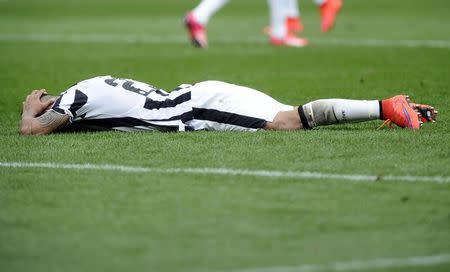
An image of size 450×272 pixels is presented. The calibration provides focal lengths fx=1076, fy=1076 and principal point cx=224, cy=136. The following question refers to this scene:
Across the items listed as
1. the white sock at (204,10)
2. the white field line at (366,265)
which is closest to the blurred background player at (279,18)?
the white sock at (204,10)

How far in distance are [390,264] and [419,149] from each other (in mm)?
2761

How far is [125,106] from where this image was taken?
8938mm

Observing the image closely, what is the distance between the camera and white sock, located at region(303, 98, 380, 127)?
8.58 m

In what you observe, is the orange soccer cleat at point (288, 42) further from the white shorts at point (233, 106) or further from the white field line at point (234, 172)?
the white field line at point (234, 172)

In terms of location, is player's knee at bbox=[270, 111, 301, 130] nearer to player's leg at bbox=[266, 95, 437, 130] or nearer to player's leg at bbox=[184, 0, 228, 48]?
player's leg at bbox=[266, 95, 437, 130]

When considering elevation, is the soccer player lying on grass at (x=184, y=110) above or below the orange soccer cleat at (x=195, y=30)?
above

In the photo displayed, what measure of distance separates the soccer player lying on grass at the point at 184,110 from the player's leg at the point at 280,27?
316 inches

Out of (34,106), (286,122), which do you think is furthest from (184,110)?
(34,106)

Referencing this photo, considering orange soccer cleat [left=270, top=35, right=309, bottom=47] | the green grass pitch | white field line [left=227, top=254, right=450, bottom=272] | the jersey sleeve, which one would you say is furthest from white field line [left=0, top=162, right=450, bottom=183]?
orange soccer cleat [left=270, top=35, right=309, bottom=47]

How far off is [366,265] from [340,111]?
11.3 ft

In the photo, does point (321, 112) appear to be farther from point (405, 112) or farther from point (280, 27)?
point (280, 27)

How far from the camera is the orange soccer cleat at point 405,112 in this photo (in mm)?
8516

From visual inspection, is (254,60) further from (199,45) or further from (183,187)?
(183,187)

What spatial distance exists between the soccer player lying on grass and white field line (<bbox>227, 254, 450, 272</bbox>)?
3291 mm
